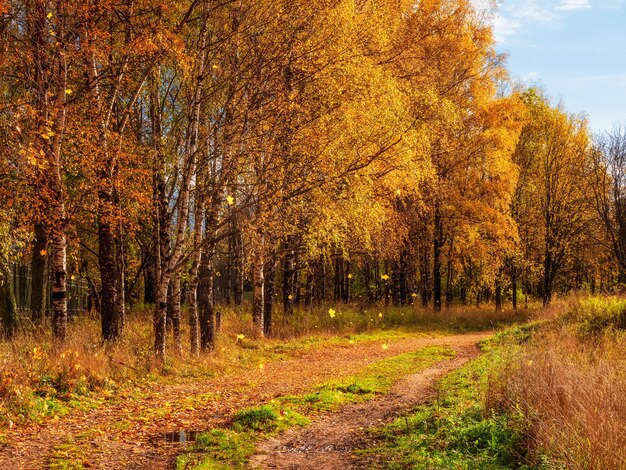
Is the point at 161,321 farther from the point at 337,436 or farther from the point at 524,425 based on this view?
the point at 524,425

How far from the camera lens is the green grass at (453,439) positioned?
19.7 ft

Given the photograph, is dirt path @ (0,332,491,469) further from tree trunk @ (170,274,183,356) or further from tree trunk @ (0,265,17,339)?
tree trunk @ (0,265,17,339)

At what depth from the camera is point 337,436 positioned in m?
7.80

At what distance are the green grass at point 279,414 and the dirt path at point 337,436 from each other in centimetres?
21

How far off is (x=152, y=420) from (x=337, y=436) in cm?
295

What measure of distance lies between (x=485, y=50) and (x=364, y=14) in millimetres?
11520

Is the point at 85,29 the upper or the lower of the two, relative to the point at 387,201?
upper

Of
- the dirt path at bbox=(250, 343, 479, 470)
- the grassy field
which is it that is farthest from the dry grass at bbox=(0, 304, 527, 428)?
the dirt path at bbox=(250, 343, 479, 470)

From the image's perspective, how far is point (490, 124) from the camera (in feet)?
86.2

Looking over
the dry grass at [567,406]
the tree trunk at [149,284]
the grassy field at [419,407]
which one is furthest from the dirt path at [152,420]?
the tree trunk at [149,284]

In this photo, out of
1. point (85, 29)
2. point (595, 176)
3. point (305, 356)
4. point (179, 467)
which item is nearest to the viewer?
point (179, 467)

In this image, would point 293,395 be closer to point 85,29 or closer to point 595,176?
point 85,29

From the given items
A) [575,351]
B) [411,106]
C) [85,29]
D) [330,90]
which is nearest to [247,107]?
[330,90]

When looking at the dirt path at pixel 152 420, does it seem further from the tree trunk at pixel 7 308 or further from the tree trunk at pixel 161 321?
the tree trunk at pixel 7 308
